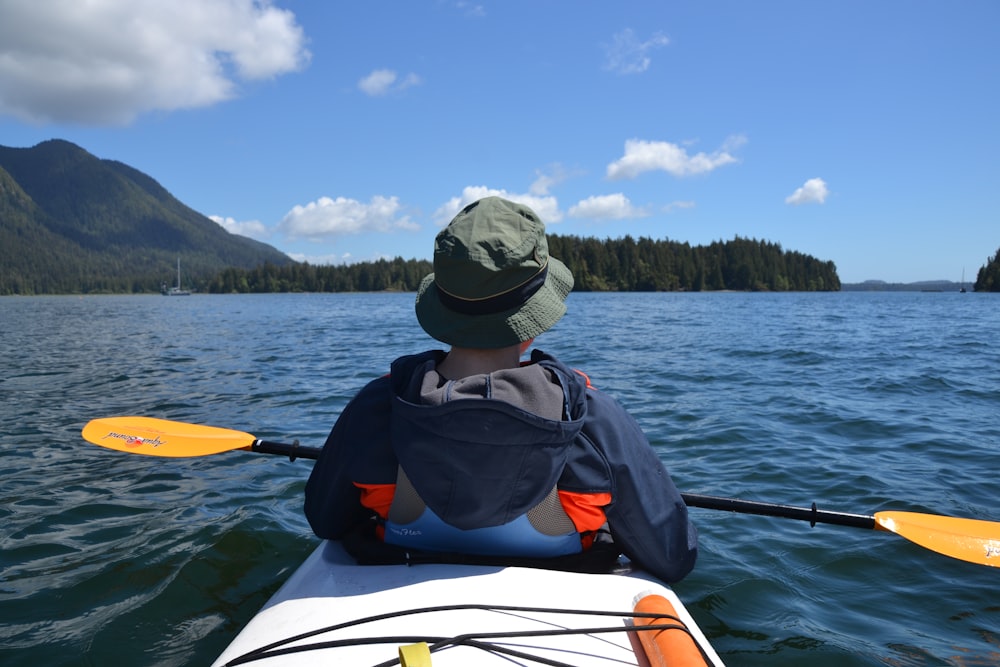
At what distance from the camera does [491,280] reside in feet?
6.81

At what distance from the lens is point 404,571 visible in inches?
96.7

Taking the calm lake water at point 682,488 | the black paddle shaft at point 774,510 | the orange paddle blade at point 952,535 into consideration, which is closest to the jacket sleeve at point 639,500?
the black paddle shaft at point 774,510

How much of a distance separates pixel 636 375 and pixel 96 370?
1191 cm

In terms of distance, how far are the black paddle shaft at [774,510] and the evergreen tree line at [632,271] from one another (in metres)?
116

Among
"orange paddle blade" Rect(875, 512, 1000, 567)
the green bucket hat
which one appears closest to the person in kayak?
the green bucket hat

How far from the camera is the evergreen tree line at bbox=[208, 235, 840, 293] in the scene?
12725 centimetres

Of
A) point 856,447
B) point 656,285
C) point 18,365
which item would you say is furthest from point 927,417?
point 656,285

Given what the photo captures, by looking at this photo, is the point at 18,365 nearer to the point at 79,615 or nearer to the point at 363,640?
the point at 79,615

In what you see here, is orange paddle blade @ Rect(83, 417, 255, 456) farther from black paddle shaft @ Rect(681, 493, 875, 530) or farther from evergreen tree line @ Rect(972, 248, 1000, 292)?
evergreen tree line @ Rect(972, 248, 1000, 292)

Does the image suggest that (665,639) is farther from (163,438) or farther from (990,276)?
(990,276)

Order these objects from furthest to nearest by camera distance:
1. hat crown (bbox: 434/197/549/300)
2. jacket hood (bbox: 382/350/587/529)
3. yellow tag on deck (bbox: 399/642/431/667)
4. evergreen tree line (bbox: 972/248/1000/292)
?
evergreen tree line (bbox: 972/248/1000/292) → hat crown (bbox: 434/197/549/300) → jacket hood (bbox: 382/350/587/529) → yellow tag on deck (bbox: 399/642/431/667)

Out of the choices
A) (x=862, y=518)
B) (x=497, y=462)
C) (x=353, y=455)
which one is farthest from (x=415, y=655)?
(x=862, y=518)

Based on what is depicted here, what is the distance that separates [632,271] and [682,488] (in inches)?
4918

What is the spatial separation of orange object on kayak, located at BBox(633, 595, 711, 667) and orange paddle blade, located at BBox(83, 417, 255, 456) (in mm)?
3596
